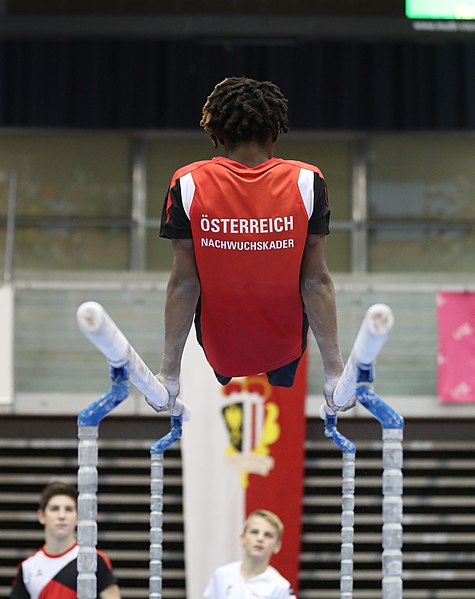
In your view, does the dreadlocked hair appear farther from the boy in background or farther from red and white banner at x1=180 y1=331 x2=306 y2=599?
red and white banner at x1=180 y1=331 x2=306 y2=599

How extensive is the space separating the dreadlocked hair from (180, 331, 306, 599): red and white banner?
6.55m

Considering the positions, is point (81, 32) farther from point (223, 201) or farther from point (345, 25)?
point (223, 201)

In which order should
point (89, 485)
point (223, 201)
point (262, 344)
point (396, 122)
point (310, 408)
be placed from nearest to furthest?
point (89, 485) → point (223, 201) → point (262, 344) → point (310, 408) → point (396, 122)

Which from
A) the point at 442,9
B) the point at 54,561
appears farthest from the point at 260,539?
the point at 442,9

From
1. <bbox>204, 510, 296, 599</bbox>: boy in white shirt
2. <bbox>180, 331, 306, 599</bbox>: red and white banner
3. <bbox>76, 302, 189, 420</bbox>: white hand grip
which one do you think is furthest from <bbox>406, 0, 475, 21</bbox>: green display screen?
<bbox>76, 302, 189, 420</bbox>: white hand grip

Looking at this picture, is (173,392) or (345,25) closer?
(173,392)

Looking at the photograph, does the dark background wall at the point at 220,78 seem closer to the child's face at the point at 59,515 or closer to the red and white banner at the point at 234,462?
the red and white banner at the point at 234,462

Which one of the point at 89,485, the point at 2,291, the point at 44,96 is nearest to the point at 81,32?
the point at 44,96

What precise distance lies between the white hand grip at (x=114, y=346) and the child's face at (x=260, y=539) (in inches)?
97.8

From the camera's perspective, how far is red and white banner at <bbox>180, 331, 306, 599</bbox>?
9.94 meters

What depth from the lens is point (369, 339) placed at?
2.54 metres

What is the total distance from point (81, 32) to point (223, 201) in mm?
10232

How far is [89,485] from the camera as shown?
109 inches

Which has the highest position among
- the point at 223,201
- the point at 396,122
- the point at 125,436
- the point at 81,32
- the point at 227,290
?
the point at 81,32
